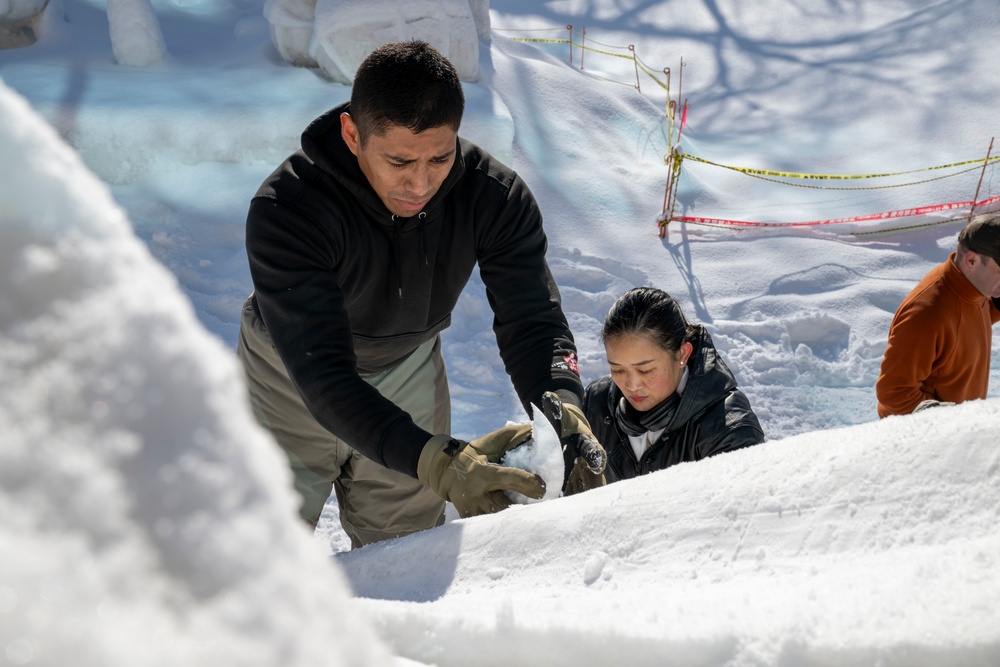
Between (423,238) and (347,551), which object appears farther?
(423,238)

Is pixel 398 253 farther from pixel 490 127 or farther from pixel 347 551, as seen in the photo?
pixel 490 127

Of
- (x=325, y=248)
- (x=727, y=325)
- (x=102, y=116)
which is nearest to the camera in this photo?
(x=325, y=248)

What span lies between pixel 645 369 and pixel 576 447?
1.56 feet

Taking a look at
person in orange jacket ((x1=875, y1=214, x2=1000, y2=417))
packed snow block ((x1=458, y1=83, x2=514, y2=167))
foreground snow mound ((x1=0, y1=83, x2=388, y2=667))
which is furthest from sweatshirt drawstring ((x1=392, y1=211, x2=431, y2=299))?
packed snow block ((x1=458, y1=83, x2=514, y2=167))

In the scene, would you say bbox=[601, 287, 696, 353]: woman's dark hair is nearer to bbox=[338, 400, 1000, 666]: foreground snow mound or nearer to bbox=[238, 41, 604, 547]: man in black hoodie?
bbox=[238, 41, 604, 547]: man in black hoodie

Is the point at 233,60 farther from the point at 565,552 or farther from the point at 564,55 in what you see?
the point at 565,552

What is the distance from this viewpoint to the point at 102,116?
6129mm

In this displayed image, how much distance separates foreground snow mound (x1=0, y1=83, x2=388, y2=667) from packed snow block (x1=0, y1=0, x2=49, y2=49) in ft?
25.5

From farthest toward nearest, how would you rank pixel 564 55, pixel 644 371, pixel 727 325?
pixel 564 55 < pixel 727 325 < pixel 644 371

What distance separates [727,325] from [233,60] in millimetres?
4565

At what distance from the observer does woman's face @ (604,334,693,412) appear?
2.47 meters

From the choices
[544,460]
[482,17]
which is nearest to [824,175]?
[482,17]

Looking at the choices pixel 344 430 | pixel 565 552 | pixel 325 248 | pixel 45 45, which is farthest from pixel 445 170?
pixel 45 45

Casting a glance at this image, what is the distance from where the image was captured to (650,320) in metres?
2.46
